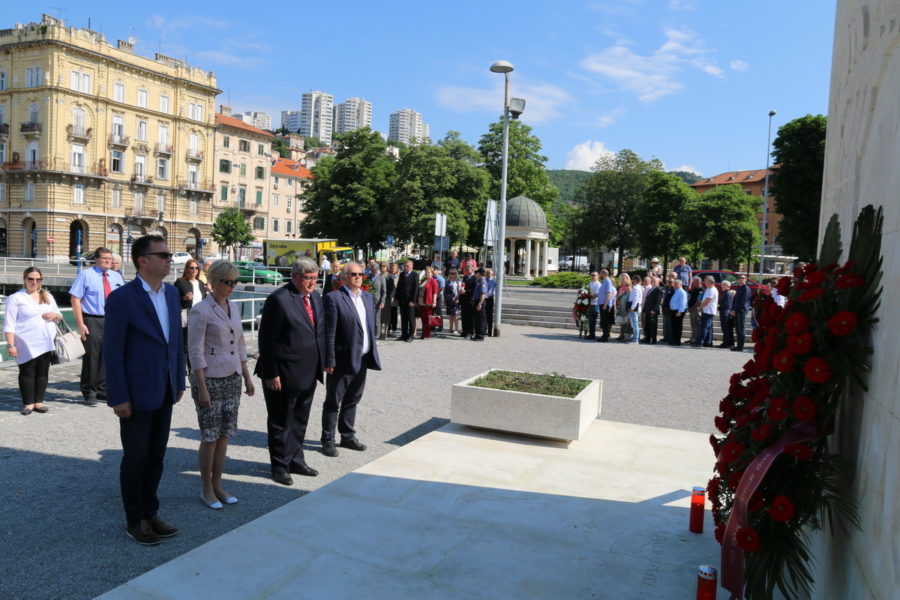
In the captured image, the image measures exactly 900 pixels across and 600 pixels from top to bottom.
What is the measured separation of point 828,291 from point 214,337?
4118 millimetres

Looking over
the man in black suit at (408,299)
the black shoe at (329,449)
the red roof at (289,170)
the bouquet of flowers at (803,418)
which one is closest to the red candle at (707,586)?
the bouquet of flowers at (803,418)

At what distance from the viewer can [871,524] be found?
251 centimetres

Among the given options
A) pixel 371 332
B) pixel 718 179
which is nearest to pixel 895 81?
pixel 371 332

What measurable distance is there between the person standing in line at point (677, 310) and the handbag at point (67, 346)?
1391 cm

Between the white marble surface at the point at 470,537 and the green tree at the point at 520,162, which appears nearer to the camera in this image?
the white marble surface at the point at 470,537

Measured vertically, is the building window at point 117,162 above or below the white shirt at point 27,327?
above

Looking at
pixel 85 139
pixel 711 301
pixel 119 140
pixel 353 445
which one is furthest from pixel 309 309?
pixel 119 140

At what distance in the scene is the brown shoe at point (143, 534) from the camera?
15.0 feet

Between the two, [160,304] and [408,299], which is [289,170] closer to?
[408,299]

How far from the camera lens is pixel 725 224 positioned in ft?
190

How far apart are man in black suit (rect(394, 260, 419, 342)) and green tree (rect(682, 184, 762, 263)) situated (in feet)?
155

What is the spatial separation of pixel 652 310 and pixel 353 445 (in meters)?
12.7

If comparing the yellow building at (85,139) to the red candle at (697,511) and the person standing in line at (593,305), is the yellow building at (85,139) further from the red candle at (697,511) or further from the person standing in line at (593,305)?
the red candle at (697,511)

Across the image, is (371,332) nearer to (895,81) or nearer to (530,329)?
(895,81)
